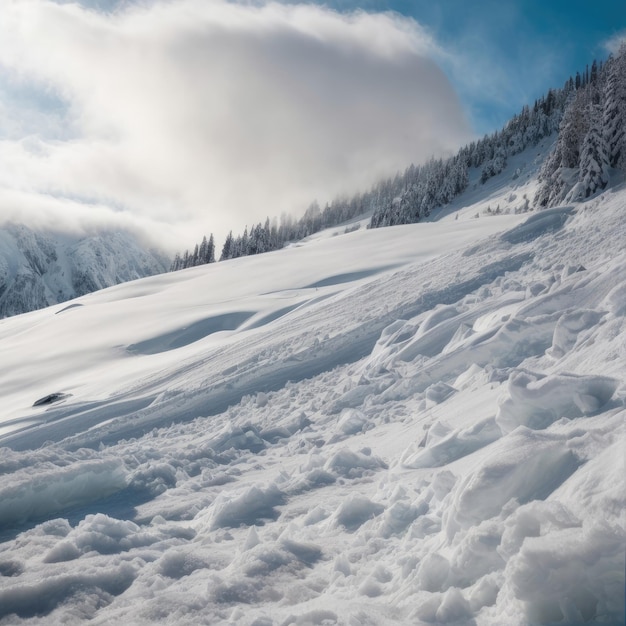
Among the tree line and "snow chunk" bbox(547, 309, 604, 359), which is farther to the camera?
the tree line

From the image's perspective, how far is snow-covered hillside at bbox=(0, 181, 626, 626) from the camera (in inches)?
115

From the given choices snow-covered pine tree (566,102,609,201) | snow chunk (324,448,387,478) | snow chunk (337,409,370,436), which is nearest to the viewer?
snow chunk (324,448,387,478)

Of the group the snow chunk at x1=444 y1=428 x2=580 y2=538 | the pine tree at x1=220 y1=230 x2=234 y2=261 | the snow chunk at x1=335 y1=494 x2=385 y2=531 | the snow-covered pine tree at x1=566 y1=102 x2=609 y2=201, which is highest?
the pine tree at x1=220 y1=230 x2=234 y2=261

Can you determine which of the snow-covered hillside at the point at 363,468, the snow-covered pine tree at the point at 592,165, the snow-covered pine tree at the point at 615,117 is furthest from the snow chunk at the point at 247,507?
the snow-covered pine tree at the point at 615,117

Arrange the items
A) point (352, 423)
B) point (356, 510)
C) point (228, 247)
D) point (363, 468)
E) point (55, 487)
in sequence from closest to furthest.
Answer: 1. point (356, 510)
2. point (363, 468)
3. point (55, 487)
4. point (352, 423)
5. point (228, 247)

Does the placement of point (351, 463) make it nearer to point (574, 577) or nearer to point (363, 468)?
point (363, 468)

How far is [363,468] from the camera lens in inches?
237

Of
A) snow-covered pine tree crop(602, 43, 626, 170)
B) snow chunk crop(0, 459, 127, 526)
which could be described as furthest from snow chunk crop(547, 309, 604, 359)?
snow-covered pine tree crop(602, 43, 626, 170)

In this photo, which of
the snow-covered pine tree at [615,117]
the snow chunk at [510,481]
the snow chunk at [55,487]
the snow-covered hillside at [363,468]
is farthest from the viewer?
the snow-covered pine tree at [615,117]

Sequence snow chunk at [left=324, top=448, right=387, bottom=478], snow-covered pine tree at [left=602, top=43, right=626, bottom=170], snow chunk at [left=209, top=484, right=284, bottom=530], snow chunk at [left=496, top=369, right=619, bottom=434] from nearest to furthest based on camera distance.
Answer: snow chunk at [left=496, top=369, right=619, bottom=434]
snow chunk at [left=209, top=484, right=284, bottom=530]
snow chunk at [left=324, top=448, right=387, bottom=478]
snow-covered pine tree at [left=602, top=43, right=626, bottom=170]

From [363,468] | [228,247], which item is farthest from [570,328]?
[228,247]

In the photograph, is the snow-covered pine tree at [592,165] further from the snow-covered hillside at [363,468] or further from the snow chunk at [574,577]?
the snow chunk at [574,577]

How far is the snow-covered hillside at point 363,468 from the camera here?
9.62ft

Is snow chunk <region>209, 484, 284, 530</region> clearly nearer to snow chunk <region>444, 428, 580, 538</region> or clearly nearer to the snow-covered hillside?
the snow-covered hillside
